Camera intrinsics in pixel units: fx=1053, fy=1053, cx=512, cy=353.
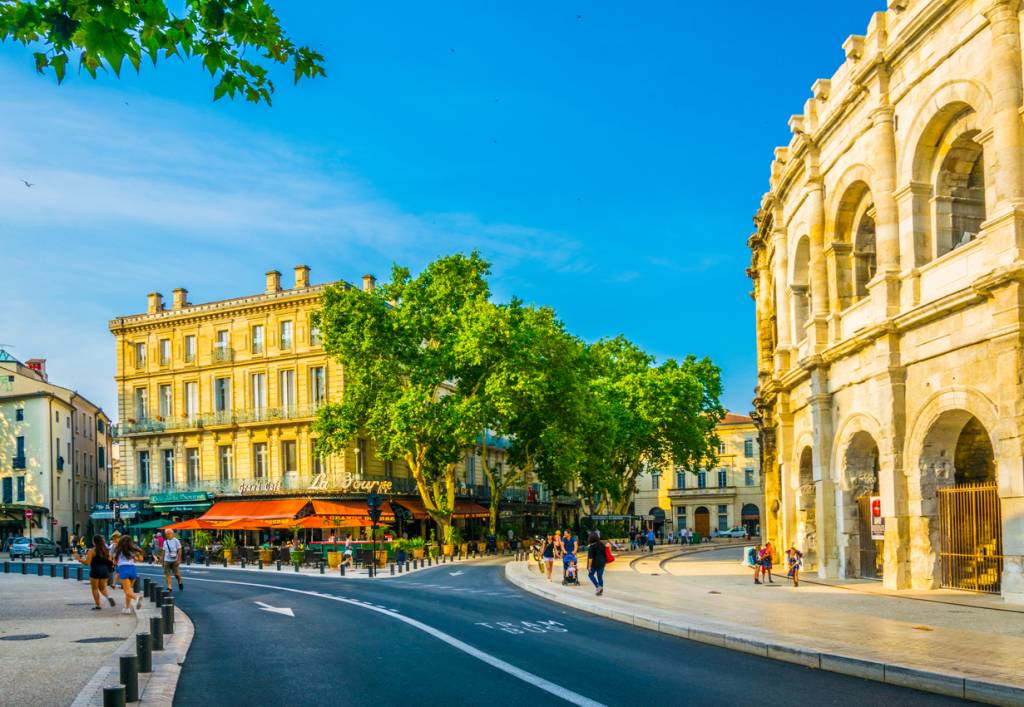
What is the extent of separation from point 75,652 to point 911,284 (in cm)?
1739

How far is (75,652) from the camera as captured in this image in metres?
14.1

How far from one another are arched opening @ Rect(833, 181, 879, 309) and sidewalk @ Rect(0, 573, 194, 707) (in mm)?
18177

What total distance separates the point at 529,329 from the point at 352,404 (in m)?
9.17

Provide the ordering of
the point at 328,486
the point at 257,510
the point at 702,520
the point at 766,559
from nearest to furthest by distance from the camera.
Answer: the point at 766,559
the point at 257,510
the point at 328,486
the point at 702,520

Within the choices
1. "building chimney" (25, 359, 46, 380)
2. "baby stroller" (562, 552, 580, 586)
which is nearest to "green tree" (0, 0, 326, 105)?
"baby stroller" (562, 552, 580, 586)

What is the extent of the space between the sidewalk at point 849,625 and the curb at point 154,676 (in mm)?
7204

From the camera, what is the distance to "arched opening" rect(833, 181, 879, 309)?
2745cm

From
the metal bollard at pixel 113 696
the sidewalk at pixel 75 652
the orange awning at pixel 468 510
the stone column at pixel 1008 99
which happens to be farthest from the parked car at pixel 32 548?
the metal bollard at pixel 113 696

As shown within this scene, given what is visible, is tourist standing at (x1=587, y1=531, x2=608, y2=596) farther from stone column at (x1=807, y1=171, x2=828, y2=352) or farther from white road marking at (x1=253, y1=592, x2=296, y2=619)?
stone column at (x1=807, y1=171, x2=828, y2=352)

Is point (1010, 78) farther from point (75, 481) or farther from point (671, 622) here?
point (75, 481)

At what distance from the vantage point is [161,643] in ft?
46.0

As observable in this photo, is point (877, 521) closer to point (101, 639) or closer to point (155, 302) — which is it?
point (101, 639)

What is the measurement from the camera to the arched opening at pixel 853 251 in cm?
2745

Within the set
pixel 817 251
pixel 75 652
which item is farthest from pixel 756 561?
pixel 75 652
